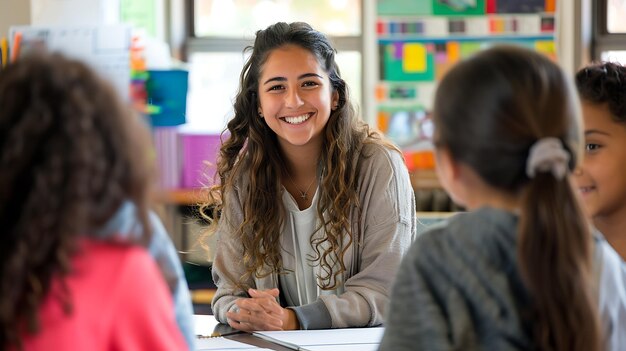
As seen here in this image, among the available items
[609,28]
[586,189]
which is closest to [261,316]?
[586,189]

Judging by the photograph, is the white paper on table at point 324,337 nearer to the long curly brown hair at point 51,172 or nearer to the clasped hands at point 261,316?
the clasped hands at point 261,316

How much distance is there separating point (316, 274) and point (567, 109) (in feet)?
3.73

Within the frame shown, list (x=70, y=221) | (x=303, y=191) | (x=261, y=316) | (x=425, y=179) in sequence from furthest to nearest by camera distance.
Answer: (x=425, y=179)
(x=303, y=191)
(x=261, y=316)
(x=70, y=221)

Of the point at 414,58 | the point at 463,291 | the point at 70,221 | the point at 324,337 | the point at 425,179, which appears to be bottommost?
the point at 324,337

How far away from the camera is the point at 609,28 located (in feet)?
15.2

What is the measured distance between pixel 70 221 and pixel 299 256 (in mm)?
1303

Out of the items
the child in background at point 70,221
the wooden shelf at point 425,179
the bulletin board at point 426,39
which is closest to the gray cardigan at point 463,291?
the child in background at point 70,221

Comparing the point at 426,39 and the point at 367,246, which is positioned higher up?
the point at 426,39

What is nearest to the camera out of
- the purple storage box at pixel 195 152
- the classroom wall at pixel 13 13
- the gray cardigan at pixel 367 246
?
the gray cardigan at pixel 367 246

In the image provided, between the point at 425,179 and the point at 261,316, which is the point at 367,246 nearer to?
the point at 261,316

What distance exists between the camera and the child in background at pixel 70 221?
95 centimetres

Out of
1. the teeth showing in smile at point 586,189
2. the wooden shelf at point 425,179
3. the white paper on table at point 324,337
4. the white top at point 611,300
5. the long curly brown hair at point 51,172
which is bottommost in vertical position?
the white paper on table at point 324,337

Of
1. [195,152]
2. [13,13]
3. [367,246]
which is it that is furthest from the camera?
[195,152]

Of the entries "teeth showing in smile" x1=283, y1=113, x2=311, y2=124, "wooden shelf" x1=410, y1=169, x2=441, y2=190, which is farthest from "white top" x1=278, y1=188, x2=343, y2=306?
"wooden shelf" x1=410, y1=169, x2=441, y2=190
